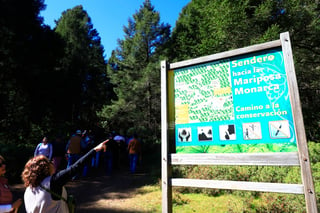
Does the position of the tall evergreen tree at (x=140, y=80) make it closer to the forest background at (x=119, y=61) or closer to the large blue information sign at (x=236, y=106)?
the forest background at (x=119, y=61)

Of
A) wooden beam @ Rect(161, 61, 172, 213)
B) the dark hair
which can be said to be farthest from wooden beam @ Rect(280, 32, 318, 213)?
the dark hair

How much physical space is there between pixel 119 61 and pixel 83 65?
19.1 feet

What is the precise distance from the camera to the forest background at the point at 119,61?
40.7 ft

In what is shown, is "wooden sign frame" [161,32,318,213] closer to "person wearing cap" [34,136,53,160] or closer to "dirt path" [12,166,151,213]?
"dirt path" [12,166,151,213]

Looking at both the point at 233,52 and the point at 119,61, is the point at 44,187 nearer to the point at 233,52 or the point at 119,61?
the point at 233,52

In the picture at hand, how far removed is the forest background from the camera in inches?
488

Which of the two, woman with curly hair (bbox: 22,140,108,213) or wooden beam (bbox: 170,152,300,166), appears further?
wooden beam (bbox: 170,152,300,166)

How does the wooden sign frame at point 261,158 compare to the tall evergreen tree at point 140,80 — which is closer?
the wooden sign frame at point 261,158

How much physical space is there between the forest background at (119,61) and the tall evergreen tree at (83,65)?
0.45 ft

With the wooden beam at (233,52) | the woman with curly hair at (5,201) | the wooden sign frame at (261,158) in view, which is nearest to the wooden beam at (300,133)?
the wooden sign frame at (261,158)

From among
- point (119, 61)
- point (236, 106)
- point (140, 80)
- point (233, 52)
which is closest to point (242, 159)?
point (236, 106)

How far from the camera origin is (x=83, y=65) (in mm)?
26938

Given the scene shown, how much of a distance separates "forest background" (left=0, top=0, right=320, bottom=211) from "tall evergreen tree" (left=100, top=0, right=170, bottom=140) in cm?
11

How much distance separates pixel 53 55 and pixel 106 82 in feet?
39.7
